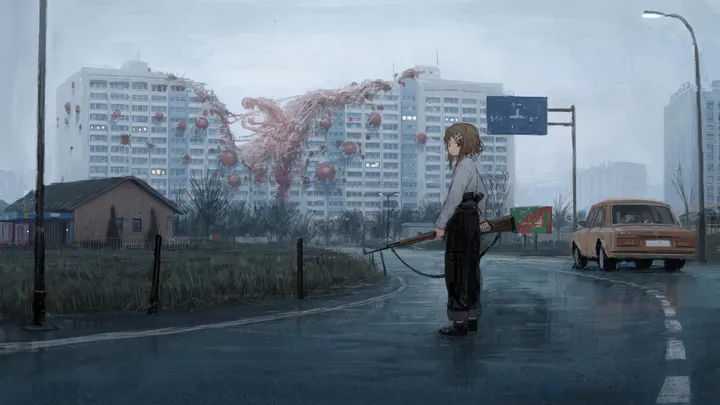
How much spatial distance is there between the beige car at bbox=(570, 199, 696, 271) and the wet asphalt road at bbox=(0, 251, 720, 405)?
11.2 meters

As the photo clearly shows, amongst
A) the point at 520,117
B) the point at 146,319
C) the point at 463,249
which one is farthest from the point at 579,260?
the point at 463,249

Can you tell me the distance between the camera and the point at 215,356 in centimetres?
812

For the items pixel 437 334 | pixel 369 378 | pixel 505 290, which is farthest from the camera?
pixel 505 290

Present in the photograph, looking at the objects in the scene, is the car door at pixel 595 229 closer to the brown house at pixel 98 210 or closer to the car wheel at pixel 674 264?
the car wheel at pixel 674 264

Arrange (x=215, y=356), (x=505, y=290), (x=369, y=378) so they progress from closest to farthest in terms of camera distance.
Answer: (x=369, y=378) < (x=215, y=356) < (x=505, y=290)

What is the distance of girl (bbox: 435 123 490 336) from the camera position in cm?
889

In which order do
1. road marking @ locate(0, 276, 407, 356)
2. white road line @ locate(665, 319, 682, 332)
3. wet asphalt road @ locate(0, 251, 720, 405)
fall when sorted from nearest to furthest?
wet asphalt road @ locate(0, 251, 720, 405)
road marking @ locate(0, 276, 407, 356)
white road line @ locate(665, 319, 682, 332)

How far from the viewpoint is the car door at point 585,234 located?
26.0 m

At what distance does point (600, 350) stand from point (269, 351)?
2850 mm

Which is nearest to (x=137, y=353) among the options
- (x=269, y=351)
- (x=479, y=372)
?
(x=269, y=351)

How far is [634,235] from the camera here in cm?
2320

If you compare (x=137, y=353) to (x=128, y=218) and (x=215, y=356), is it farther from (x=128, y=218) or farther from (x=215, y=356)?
(x=128, y=218)

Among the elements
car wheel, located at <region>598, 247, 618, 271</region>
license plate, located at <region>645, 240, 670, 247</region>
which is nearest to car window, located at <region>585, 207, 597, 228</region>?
car wheel, located at <region>598, 247, 618, 271</region>

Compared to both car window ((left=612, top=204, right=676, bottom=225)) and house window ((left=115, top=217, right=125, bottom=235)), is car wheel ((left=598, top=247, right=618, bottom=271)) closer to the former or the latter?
car window ((left=612, top=204, right=676, bottom=225))
